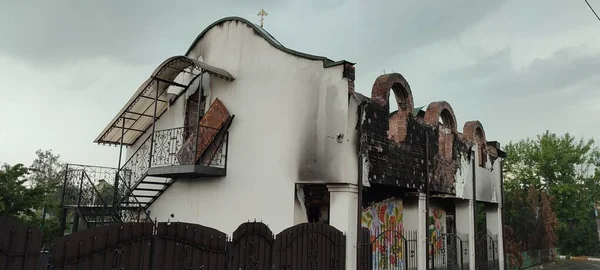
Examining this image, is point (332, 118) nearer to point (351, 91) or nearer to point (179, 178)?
point (351, 91)

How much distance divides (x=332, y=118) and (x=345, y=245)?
110 inches

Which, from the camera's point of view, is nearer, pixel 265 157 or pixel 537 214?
pixel 265 157

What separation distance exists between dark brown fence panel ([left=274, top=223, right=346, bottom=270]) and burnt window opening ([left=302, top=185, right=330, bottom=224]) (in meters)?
1.55

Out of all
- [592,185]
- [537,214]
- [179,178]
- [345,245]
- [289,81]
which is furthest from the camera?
[592,185]

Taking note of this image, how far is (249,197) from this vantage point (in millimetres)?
10688

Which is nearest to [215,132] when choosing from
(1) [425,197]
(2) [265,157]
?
(2) [265,157]

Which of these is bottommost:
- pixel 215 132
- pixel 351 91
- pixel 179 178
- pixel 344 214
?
pixel 344 214

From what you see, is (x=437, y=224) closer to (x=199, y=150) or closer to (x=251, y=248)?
(x=199, y=150)

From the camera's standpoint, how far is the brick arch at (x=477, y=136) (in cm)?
1680

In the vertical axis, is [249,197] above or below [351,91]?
below

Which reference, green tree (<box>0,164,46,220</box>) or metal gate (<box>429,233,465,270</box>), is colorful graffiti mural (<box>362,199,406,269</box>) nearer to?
metal gate (<box>429,233,465,270</box>)

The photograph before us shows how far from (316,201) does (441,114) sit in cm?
639

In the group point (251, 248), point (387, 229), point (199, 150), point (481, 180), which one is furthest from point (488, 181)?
point (251, 248)

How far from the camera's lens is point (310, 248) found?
27.1 feet
